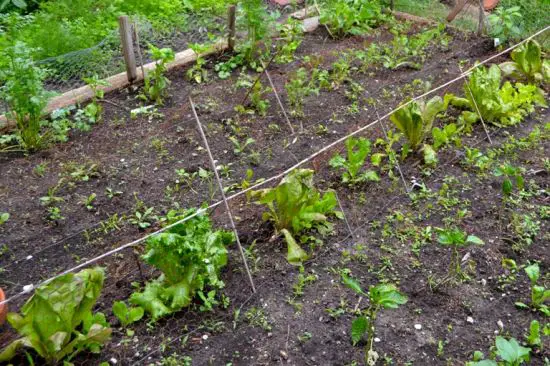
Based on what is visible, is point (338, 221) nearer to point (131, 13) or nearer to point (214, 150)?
point (214, 150)

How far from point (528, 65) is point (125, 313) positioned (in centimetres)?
460

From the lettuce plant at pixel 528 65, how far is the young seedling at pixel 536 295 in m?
2.96

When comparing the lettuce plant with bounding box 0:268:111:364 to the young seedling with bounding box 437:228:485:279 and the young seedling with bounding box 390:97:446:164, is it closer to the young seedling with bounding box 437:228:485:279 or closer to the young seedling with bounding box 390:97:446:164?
the young seedling with bounding box 437:228:485:279

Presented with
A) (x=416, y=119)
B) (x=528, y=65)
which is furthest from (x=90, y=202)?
(x=528, y=65)

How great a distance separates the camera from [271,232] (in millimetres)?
3949

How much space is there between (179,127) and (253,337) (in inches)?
92.4

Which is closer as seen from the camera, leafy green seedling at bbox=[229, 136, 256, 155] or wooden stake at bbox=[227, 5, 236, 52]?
leafy green seedling at bbox=[229, 136, 256, 155]

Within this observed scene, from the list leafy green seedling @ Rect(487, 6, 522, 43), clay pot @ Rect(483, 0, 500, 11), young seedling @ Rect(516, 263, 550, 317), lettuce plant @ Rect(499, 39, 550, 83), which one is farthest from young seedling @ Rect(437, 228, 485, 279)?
clay pot @ Rect(483, 0, 500, 11)

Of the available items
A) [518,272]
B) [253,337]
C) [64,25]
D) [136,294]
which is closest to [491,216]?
[518,272]

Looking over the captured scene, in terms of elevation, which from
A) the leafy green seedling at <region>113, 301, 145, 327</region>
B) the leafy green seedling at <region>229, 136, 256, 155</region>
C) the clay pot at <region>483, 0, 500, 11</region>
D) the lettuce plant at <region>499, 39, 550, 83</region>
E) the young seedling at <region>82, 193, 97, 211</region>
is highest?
the leafy green seedling at <region>113, 301, 145, 327</region>

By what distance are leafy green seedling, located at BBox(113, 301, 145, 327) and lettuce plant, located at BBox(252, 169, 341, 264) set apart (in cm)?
98

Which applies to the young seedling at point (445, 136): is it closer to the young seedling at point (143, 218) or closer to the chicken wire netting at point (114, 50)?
the young seedling at point (143, 218)

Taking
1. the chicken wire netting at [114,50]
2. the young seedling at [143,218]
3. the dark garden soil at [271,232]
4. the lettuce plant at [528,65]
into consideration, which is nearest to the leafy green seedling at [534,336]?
the dark garden soil at [271,232]

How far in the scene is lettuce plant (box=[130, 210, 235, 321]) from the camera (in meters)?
3.20
